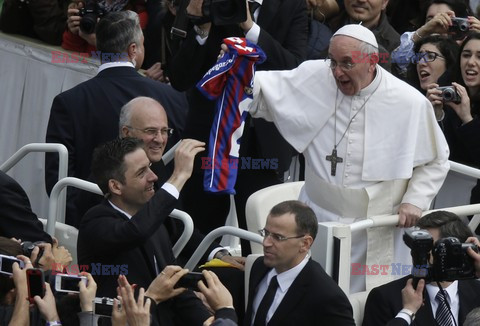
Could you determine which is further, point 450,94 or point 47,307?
point 450,94

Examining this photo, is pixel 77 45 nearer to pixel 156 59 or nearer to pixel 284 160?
pixel 156 59

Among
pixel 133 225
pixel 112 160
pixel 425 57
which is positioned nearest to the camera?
pixel 133 225

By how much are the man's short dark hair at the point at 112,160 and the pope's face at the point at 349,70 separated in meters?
1.22

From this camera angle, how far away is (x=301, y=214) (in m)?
7.01

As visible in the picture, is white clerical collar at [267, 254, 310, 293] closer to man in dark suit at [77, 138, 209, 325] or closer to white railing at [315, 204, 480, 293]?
white railing at [315, 204, 480, 293]

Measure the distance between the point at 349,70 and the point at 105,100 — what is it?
173 centimetres

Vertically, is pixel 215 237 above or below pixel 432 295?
above

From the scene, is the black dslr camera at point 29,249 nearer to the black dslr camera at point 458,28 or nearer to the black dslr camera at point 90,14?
the black dslr camera at point 90,14

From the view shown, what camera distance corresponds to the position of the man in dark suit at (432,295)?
719 cm

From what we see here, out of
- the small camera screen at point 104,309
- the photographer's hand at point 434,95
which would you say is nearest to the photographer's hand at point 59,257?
the small camera screen at point 104,309

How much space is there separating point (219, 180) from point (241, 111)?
42 centimetres

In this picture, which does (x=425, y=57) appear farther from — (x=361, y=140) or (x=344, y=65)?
(x=344, y=65)

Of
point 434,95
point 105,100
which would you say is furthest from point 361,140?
point 105,100

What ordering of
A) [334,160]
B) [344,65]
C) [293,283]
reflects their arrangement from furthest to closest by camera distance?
[334,160] → [344,65] → [293,283]
